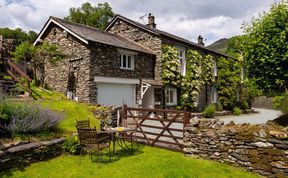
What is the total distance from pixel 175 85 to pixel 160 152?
1335 centimetres

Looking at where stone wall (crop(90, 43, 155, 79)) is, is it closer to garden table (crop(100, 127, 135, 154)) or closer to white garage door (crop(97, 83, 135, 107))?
white garage door (crop(97, 83, 135, 107))

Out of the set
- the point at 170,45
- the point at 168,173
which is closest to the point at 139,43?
the point at 170,45

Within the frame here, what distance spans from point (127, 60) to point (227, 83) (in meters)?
14.6

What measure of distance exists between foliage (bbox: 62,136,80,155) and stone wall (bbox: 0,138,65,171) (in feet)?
0.61

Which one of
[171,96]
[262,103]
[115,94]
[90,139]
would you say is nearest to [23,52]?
[115,94]

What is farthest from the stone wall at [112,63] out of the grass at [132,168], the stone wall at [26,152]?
the grass at [132,168]

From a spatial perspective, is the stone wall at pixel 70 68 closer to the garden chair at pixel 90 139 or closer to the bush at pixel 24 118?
the bush at pixel 24 118

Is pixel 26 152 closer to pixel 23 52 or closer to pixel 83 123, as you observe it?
pixel 83 123

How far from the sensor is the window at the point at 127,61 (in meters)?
19.7

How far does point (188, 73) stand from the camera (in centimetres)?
2403

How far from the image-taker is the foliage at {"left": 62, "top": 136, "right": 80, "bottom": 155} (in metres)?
8.89

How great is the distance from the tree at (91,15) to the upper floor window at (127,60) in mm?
23416

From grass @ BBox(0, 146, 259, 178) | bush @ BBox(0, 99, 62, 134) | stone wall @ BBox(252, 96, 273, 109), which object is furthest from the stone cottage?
stone wall @ BBox(252, 96, 273, 109)

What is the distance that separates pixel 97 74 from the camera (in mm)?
17469
